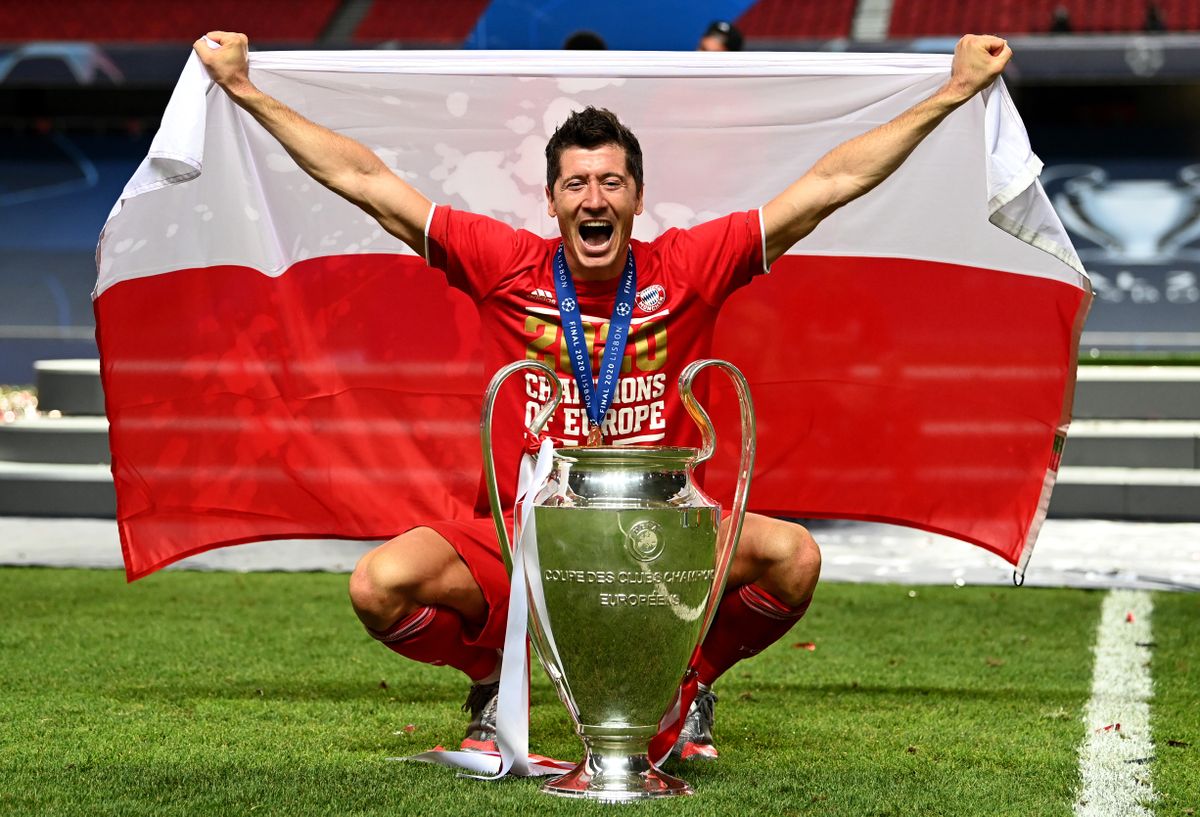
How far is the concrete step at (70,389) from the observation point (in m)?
10.5

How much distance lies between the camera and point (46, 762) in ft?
12.1

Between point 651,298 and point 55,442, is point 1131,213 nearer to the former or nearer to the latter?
point 55,442

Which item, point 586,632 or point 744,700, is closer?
point 586,632

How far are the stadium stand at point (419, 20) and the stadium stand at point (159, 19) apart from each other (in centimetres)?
62

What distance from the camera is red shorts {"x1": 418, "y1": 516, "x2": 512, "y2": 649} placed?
3691 mm

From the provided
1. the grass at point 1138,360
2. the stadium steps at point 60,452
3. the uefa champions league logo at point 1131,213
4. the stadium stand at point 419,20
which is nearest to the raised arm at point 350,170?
the stadium steps at point 60,452

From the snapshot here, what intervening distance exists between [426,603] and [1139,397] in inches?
314

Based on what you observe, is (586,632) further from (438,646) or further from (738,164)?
(738,164)

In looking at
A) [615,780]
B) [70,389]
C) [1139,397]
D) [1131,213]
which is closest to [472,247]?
[615,780]

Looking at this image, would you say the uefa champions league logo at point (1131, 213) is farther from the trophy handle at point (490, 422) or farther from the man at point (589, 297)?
the trophy handle at point (490, 422)

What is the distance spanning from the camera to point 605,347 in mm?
3615

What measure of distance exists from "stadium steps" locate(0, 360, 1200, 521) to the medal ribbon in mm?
6241

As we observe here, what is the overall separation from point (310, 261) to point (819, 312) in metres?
1.46

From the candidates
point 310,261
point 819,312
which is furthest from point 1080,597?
point 310,261
